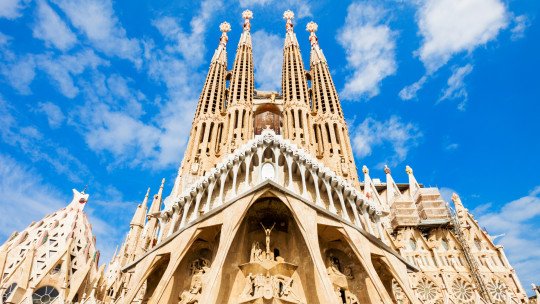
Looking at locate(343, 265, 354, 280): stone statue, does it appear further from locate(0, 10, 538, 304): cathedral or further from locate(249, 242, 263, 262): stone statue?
locate(249, 242, 263, 262): stone statue

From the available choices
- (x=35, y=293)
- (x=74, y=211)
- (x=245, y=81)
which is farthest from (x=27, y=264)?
(x=245, y=81)

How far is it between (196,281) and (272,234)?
13.8 feet

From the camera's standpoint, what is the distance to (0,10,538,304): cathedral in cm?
1492

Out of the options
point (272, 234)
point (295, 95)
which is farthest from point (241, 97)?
point (272, 234)

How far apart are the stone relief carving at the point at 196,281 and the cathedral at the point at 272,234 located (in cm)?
6

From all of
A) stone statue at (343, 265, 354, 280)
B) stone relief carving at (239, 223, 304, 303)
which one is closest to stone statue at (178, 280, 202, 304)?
stone relief carving at (239, 223, 304, 303)

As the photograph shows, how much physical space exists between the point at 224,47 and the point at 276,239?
23.8 meters

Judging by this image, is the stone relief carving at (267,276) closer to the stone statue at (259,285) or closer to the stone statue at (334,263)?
the stone statue at (259,285)

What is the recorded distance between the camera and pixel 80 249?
2270 cm

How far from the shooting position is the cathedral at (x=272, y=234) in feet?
49.0

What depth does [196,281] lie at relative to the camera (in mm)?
15633

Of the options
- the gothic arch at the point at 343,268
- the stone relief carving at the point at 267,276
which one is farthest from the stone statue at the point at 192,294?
the gothic arch at the point at 343,268

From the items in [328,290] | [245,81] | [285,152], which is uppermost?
[245,81]

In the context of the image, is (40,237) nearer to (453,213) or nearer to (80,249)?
(80,249)
